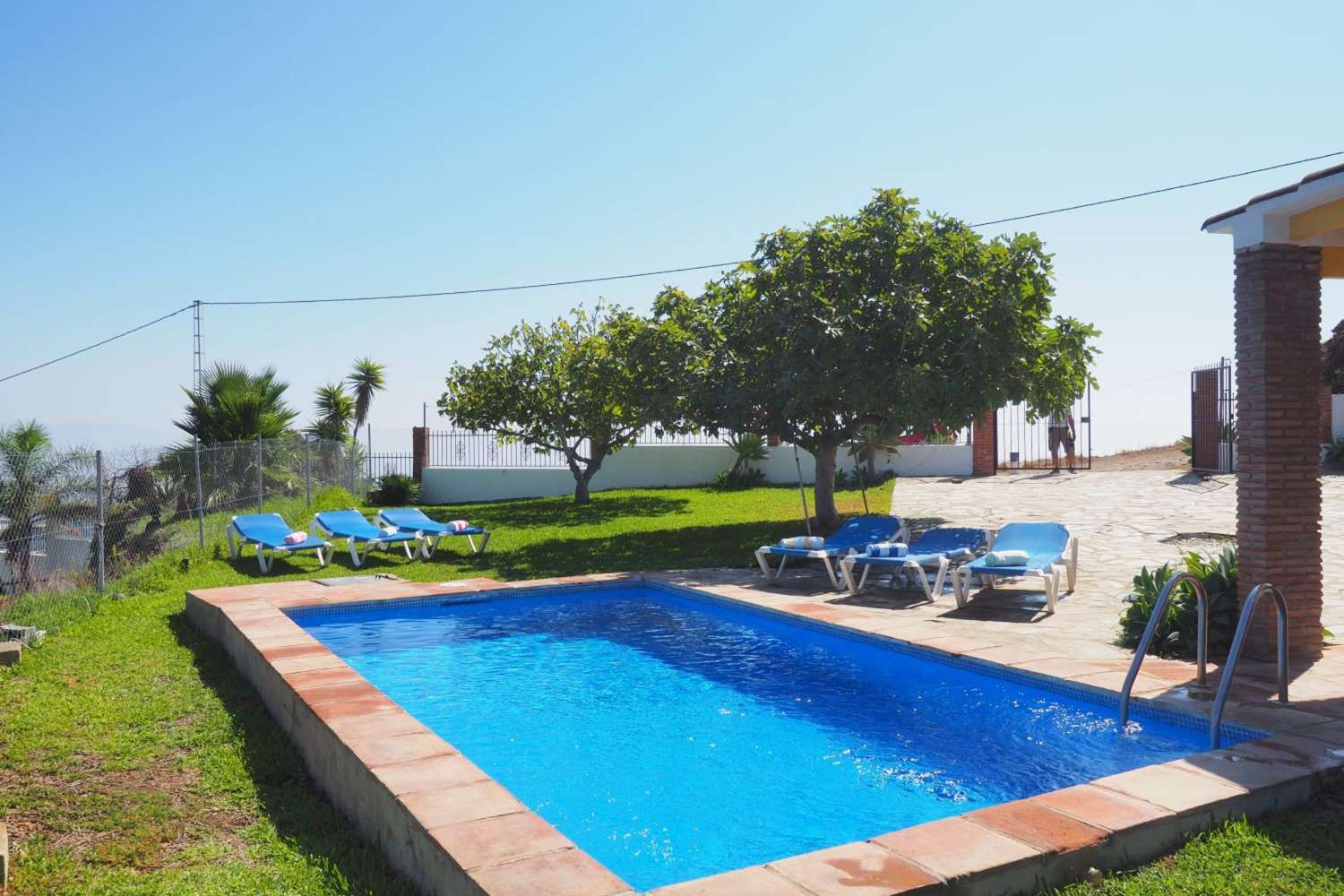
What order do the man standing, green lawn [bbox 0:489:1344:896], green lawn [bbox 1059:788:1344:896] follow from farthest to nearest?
the man standing
green lawn [bbox 0:489:1344:896]
green lawn [bbox 1059:788:1344:896]

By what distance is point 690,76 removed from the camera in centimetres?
1652

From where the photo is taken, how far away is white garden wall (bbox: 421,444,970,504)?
2425cm

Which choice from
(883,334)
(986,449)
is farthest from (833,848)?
(986,449)

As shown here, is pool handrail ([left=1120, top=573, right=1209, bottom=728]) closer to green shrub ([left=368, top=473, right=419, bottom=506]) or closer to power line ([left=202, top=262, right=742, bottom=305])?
power line ([left=202, top=262, right=742, bottom=305])

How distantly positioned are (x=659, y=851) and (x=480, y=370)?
19.5 meters

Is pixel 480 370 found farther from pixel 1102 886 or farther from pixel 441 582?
pixel 1102 886

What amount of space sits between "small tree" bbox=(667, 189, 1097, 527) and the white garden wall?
9.10 metres

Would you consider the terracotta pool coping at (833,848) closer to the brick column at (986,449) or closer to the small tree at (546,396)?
the small tree at (546,396)

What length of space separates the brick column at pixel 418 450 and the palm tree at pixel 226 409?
8858mm

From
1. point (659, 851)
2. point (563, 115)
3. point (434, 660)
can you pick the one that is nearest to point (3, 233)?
point (563, 115)

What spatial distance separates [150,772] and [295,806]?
1009 millimetres

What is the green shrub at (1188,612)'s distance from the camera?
683 cm

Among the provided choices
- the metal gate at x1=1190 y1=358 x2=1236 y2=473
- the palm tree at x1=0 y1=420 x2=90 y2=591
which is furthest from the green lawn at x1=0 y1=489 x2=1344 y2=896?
the metal gate at x1=1190 y1=358 x2=1236 y2=473

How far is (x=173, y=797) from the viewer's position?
464cm
